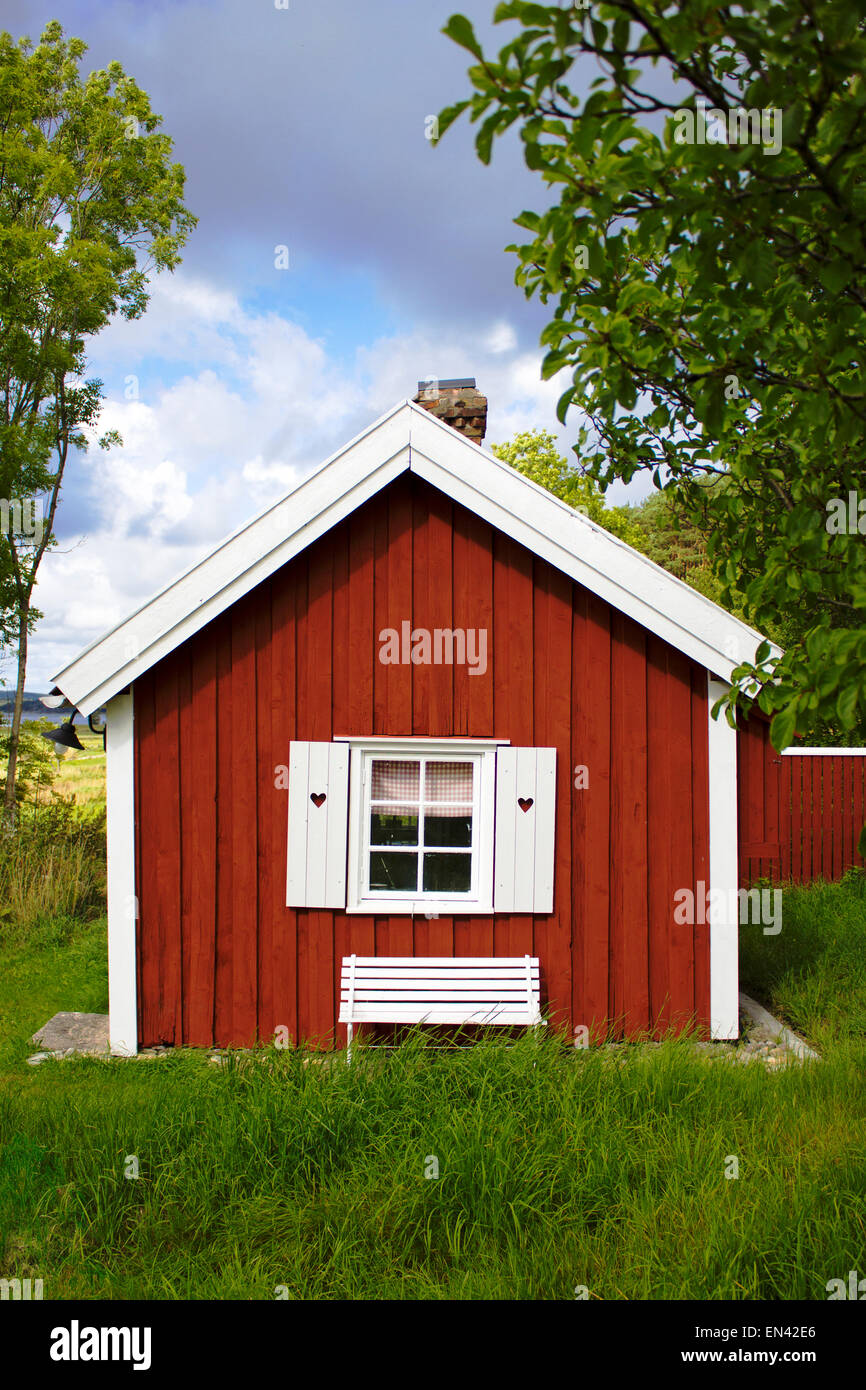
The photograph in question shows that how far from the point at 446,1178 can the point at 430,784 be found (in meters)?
2.80

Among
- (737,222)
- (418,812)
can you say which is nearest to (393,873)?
(418,812)

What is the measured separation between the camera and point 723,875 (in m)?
5.81

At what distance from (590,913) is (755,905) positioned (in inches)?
156

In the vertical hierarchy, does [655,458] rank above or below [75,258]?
below

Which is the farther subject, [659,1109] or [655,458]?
[659,1109]

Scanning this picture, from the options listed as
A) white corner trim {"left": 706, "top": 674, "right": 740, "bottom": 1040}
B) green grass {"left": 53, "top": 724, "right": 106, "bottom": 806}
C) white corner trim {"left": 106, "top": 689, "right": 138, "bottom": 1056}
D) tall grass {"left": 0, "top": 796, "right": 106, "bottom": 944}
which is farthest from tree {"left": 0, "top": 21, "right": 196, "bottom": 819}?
green grass {"left": 53, "top": 724, "right": 106, "bottom": 806}

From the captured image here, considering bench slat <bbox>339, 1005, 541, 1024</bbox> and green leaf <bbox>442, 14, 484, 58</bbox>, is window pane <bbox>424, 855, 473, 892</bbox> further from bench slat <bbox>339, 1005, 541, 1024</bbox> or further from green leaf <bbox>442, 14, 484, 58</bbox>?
green leaf <bbox>442, 14, 484, 58</bbox>

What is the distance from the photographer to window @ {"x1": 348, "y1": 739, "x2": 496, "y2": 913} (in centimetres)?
585

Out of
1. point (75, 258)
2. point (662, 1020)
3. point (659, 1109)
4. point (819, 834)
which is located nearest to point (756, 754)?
point (819, 834)

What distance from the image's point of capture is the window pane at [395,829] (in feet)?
20.6

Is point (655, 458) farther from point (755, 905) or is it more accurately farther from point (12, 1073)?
point (755, 905)

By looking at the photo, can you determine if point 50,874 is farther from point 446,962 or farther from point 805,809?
point 805,809

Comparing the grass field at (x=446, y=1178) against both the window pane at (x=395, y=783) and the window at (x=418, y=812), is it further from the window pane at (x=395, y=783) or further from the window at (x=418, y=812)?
the window pane at (x=395, y=783)

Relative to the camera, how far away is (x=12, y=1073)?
17.8 feet
